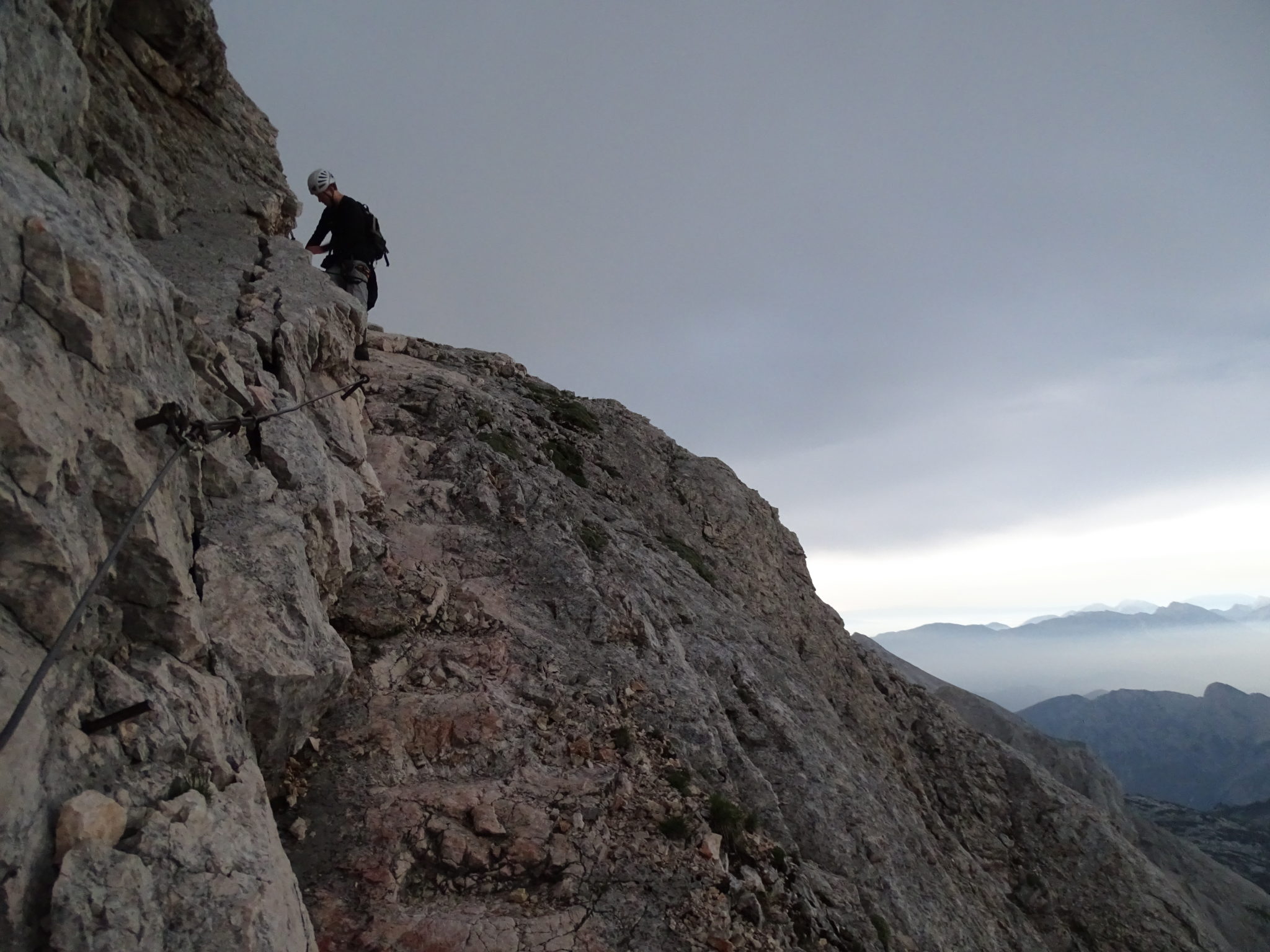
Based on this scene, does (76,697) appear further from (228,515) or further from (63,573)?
(228,515)

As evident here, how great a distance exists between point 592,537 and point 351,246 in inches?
384

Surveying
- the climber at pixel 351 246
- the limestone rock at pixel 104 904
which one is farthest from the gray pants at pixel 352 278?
the limestone rock at pixel 104 904

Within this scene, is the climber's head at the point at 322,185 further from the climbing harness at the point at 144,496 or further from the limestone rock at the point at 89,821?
the limestone rock at the point at 89,821

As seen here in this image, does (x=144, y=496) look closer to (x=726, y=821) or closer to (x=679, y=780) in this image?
(x=679, y=780)

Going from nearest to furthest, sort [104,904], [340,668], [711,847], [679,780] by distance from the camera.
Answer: [104,904] → [340,668] → [711,847] → [679,780]

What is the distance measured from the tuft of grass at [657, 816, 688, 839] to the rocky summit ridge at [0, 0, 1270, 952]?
15 cm

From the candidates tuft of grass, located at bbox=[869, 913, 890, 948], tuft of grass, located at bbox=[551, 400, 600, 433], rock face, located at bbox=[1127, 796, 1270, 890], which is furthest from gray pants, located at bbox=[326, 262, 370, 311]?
rock face, located at bbox=[1127, 796, 1270, 890]

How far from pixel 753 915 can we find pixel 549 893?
9.63 feet

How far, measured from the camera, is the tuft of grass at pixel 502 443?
17.1m

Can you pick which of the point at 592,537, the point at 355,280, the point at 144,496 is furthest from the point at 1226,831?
the point at 144,496

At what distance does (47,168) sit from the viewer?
7730 mm

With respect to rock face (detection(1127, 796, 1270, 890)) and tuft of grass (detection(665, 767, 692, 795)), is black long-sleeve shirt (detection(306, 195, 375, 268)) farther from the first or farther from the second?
rock face (detection(1127, 796, 1270, 890))

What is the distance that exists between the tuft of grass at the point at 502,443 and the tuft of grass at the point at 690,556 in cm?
582

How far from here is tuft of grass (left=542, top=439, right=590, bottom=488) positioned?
66.8 ft
